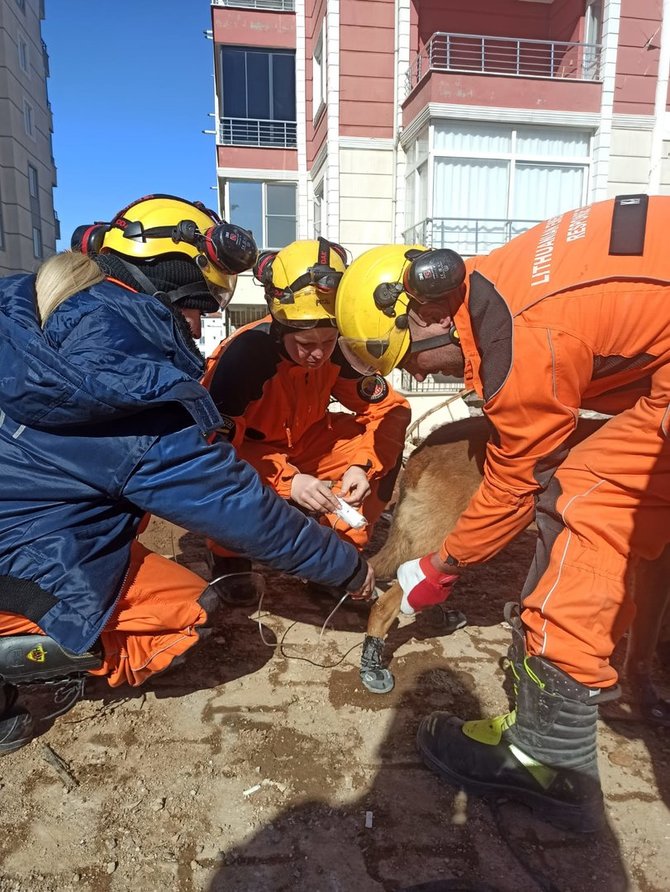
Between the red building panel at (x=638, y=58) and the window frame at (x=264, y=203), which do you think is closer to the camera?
the red building panel at (x=638, y=58)

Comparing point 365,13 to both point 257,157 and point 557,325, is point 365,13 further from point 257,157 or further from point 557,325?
point 557,325

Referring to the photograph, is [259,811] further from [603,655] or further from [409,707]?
[603,655]

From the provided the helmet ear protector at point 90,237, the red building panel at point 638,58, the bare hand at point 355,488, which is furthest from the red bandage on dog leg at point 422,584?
the red building panel at point 638,58

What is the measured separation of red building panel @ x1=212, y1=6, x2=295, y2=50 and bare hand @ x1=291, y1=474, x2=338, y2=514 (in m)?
17.8

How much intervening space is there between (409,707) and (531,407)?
1.44 meters

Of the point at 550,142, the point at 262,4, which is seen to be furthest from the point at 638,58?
the point at 262,4

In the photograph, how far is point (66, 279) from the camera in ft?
6.69

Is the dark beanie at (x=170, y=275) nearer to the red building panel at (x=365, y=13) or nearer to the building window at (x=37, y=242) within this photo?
the red building panel at (x=365, y=13)

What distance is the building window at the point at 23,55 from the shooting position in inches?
1016

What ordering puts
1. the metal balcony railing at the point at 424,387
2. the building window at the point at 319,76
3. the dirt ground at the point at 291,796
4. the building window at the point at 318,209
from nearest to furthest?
the dirt ground at the point at 291,796
the metal balcony railing at the point at 424,387
the building window at the point at 319,76
the building window at the point at 318,209

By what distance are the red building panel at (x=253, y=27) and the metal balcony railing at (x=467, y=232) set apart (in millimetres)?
8503

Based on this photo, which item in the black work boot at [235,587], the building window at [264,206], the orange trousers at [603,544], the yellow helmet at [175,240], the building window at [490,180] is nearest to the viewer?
the orange trousers at [603,544]

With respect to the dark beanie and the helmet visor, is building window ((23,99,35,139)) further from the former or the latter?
the helmet visor

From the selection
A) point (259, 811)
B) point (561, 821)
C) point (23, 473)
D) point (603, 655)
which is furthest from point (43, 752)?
point (603, 655)
